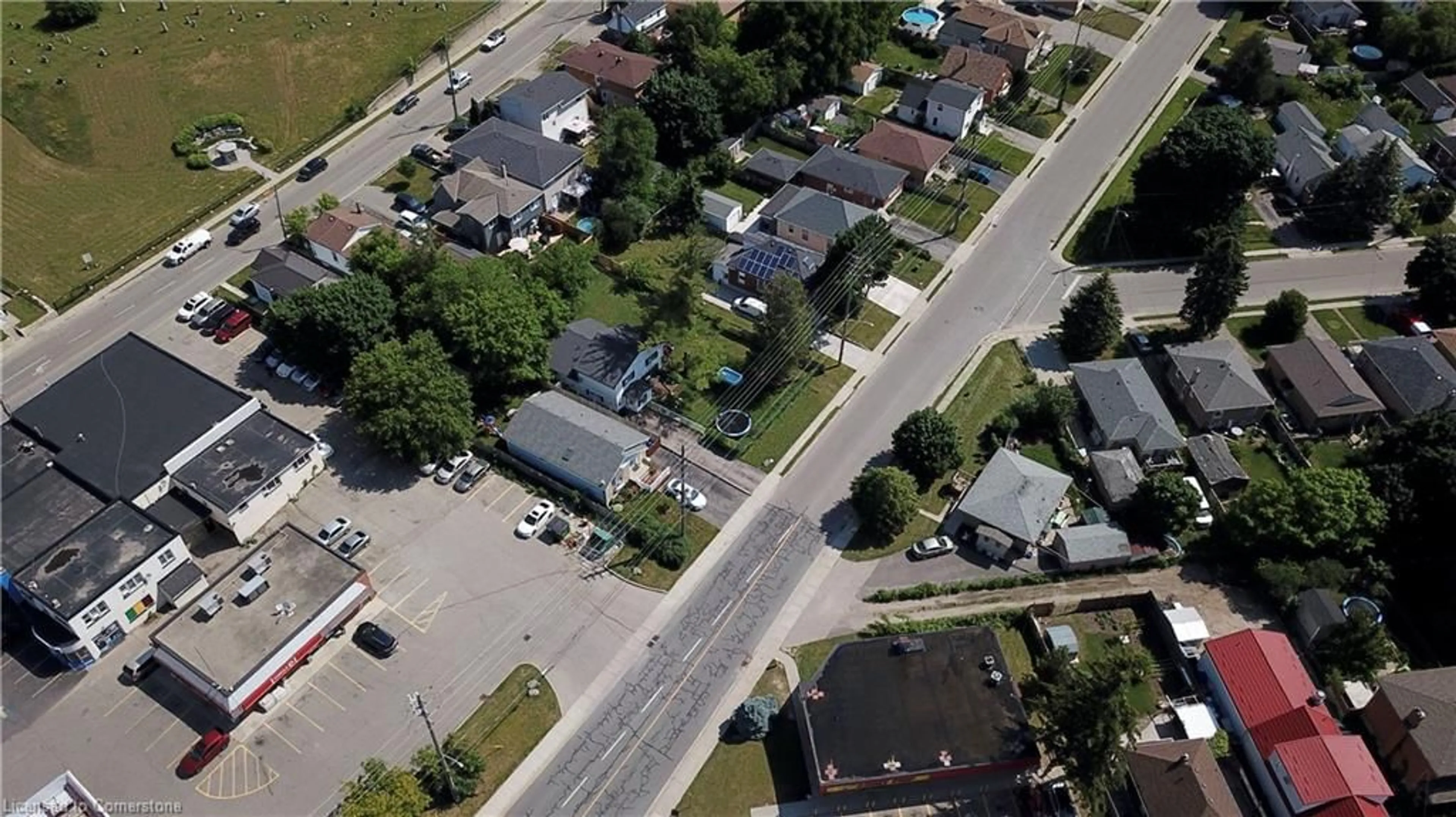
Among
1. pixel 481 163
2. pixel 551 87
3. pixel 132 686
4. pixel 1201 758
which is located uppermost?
pixel 1201 758

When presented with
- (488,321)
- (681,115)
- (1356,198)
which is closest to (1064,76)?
(1356,198)

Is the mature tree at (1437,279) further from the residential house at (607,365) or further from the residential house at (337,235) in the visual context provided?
the residential house at (337,235)

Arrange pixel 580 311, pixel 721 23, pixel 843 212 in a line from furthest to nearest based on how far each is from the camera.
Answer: pixel 721 23 < pixel 843 212 < pixel 580 311

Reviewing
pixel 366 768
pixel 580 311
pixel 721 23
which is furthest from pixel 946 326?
pixel 366 768

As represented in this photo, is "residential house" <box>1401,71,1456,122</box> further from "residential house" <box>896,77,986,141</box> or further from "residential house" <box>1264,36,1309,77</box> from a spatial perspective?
"residential house" <box>896,77,986,141</box>

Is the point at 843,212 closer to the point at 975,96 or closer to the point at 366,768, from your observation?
the point at 975,96

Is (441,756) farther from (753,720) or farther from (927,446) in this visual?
(927,446)

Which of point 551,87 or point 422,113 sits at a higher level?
point 551,87
